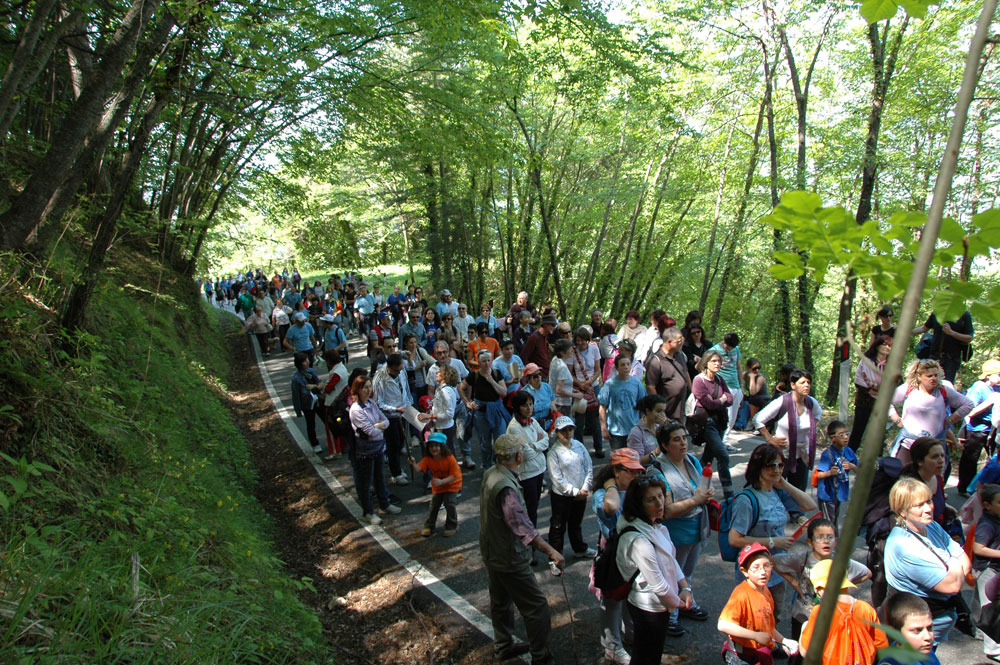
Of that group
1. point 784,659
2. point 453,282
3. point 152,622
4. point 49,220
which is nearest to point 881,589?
point 784,659

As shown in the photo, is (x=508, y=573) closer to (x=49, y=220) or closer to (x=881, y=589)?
(x=881, y=589)

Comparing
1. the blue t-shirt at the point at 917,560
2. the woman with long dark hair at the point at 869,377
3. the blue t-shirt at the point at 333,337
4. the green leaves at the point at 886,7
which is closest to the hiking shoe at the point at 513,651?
the blue t-shirt at the point at 917,560

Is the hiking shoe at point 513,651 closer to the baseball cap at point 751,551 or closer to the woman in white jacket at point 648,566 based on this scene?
the woman in white jacket at point 648,566

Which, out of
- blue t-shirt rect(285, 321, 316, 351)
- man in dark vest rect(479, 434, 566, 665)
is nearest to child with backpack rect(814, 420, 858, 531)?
man in dark vest rect(479, 434, 566, 665)

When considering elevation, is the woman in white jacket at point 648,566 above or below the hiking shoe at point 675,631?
above

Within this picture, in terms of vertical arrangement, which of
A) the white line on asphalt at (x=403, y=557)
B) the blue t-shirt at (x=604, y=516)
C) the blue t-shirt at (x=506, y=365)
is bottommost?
the white line on asphalt at (x=403, y=557)

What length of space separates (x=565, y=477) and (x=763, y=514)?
185cm

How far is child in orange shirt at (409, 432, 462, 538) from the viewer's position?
20.6ft

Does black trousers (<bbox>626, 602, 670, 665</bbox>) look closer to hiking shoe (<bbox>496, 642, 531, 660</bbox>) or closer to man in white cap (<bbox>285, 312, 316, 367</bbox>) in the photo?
hiking shoe (<bbox>496, 642, 531, 660</bbox>)

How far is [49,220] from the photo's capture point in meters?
5.61

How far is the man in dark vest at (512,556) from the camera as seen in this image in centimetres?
419

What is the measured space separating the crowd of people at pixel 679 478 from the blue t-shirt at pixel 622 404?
0.07ft

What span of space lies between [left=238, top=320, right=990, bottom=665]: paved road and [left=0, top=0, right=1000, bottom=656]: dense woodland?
283 centimetres

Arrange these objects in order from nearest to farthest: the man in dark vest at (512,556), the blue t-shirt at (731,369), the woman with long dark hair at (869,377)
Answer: the man in dark vest at (512,556) < the woman with long dark hair at (869,377) < the blue t-shirt at (731,369)
